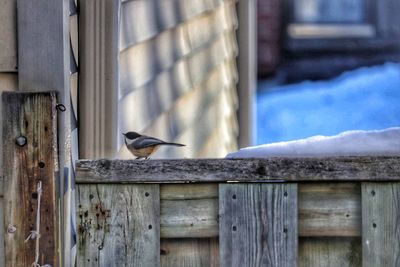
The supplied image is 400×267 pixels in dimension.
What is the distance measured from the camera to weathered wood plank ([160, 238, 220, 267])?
191 centimetres

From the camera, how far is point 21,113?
2131mm

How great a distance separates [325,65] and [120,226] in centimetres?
961

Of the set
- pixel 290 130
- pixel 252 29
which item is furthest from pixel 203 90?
pixel 290 130

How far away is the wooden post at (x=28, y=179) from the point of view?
83.2 inches

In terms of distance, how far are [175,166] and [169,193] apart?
0.20 ft

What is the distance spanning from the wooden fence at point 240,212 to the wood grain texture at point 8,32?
432mm

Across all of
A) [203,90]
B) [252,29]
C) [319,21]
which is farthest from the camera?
[319,21]

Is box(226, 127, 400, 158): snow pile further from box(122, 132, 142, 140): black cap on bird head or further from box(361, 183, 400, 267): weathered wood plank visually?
box(122, 132, 142, 140): black cap on bird head

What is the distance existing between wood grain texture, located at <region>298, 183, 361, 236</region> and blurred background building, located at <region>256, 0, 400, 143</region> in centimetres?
831

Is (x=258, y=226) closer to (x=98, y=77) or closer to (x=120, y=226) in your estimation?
Answer: (x=120, y=226)

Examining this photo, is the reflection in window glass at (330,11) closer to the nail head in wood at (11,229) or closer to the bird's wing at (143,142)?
the bird's wing at (143,142)

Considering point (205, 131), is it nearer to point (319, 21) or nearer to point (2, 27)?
point (2, 27)

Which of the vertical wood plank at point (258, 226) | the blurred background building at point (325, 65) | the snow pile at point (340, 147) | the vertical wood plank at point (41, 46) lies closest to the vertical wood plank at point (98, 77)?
the vertical wood plank at point (41, 46)

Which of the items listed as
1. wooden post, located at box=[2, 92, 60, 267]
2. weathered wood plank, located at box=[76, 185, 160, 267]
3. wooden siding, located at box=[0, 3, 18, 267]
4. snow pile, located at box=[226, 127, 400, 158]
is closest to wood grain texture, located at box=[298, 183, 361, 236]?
snow pile, located at box=[226, 127, 400, 158]
